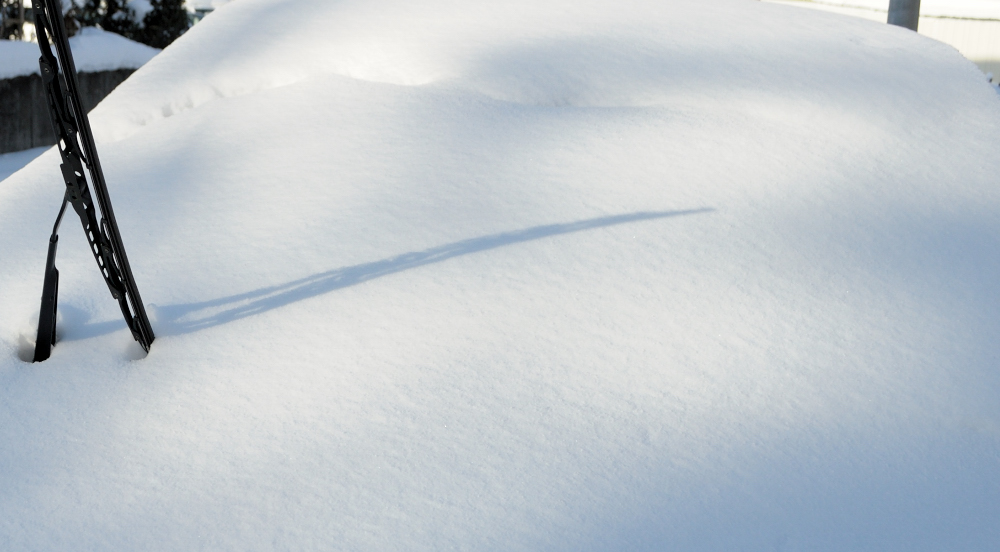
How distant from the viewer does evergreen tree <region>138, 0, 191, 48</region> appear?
380 inches

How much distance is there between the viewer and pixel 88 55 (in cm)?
682

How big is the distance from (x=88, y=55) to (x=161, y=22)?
3.13 m

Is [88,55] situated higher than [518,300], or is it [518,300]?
[518,300]

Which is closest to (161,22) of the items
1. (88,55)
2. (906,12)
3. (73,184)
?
(88,55)

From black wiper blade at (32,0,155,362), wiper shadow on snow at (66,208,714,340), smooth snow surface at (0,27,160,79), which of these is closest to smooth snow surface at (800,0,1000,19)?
smooth snow surface at (0,27,160,79)

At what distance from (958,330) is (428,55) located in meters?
1.67

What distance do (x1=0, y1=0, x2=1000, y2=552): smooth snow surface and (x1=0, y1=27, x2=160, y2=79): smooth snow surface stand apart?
3809 millimetres

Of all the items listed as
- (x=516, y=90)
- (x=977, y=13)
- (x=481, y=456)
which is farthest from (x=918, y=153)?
(x=977, y=13)

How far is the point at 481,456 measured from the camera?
145 cm

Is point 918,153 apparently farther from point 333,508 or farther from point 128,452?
point 128,452

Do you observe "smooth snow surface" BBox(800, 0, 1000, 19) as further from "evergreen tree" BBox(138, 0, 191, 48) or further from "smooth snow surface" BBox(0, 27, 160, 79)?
"smooth snow surface" BBox(0, 27, 160, 79)

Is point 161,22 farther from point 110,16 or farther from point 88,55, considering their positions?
point 88,55

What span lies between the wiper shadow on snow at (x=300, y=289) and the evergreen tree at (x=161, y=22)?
8834 millimetres

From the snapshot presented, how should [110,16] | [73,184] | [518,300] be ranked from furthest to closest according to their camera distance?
[110,16]
[518,300]
[73,184]
